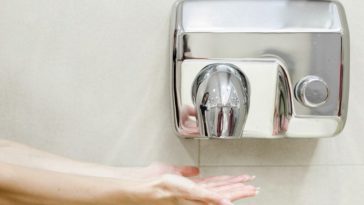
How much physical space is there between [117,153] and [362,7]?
1.32 ft

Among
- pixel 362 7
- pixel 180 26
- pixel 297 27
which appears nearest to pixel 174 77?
pixel 180 26

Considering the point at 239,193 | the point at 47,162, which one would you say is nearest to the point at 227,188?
the point at 239,193

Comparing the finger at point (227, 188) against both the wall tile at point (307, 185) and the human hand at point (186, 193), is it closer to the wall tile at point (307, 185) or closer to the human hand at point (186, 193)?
the human hand at point (186, 193)

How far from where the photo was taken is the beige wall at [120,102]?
71cm

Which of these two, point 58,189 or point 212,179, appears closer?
point 58,189

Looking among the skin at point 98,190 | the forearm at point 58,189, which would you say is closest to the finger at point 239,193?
the skin at point 98,190

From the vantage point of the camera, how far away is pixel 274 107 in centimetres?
66

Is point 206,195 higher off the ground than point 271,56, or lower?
lower

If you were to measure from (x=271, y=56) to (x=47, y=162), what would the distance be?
1.05 feet

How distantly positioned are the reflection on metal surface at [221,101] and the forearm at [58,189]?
113mm

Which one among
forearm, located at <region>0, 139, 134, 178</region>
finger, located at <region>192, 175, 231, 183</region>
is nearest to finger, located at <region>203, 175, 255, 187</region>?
finger, located at <region>192, 175, 231, 183</region>

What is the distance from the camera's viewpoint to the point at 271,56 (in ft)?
2.15

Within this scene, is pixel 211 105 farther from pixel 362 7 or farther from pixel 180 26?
pixel 362 7

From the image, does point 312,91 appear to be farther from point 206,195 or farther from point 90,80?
point 90,80
